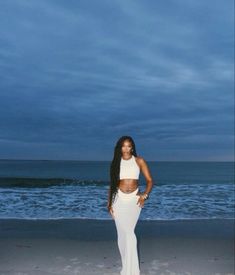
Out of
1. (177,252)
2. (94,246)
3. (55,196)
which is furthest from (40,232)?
(55,196)

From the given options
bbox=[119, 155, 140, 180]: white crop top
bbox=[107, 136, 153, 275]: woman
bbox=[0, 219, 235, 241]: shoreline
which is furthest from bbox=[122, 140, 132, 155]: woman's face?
bbox=[0, 219, 235, 241]: shoreline

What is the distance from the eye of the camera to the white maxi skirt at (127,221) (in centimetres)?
575

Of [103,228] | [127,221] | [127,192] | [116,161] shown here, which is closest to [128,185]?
[127,192]

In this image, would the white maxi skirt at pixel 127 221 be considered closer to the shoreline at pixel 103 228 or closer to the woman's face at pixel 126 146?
the woman's face at pixel 126 146

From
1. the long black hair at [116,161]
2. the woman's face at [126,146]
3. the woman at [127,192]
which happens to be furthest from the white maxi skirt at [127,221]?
the woman's face at [126,146]

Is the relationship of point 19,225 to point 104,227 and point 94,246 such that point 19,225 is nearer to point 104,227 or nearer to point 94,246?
point 104,227

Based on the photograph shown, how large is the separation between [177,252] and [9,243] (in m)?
Answer: 3.38

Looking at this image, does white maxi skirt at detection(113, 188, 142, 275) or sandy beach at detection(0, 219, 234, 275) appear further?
sandy beach at detection(0, 219, 234, 275)

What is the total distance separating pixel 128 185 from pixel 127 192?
10 centimetres

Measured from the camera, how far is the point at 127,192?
575 cm

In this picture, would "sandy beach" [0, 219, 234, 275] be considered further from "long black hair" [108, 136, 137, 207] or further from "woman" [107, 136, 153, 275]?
"long black hair" [108, 136, 137, 207]

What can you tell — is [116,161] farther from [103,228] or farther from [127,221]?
[103,228]

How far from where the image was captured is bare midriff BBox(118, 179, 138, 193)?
572 cm

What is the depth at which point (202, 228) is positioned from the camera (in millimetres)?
11055
